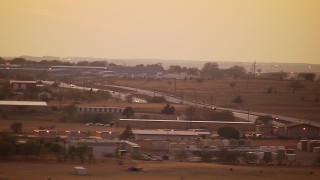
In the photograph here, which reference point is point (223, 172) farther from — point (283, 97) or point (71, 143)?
point (283, 97)

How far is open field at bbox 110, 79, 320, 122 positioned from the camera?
2684 centimetres

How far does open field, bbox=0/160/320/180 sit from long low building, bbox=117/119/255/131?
6.56 metres

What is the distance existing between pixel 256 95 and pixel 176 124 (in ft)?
37.3

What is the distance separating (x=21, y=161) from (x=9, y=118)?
7517mm

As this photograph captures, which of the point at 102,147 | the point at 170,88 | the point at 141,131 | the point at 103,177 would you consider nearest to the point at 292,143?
the point at 141,131

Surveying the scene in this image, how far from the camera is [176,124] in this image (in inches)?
814

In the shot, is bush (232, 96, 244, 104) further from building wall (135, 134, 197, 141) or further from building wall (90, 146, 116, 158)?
building wall (90, 146, 116, 158)

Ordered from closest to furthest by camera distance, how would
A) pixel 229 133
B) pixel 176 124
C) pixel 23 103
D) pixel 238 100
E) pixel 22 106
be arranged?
pixel 229 133 < pixel 176 124 < pixel 22 106 < pixel 23 103 < pixel 238 100

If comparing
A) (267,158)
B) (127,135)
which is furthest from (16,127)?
(267,158)

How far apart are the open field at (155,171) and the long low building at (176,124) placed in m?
6.56

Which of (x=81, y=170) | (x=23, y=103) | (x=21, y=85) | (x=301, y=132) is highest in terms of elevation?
(x=21, y=85)

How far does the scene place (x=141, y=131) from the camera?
18328mm

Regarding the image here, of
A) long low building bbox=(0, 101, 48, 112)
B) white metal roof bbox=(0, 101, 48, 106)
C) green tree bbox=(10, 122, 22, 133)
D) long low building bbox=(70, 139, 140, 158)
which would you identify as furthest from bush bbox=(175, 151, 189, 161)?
white metal roof bbox=(0, 101, 48, 106)

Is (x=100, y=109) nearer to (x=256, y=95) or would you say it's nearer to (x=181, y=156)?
(x=181, y=156)
